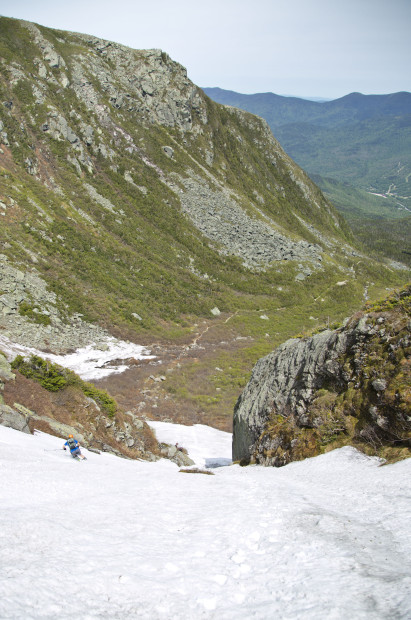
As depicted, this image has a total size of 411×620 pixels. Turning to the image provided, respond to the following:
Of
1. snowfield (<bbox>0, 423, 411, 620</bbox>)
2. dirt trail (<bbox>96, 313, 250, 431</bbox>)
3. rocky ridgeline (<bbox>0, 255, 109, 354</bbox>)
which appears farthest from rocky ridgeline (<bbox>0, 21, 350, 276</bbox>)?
snowfield (<bbox>0, 423, 411, 620</bbox>)

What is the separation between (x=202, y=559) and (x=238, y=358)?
42.7 meters

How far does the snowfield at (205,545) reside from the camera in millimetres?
5711

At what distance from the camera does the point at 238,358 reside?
49.9m

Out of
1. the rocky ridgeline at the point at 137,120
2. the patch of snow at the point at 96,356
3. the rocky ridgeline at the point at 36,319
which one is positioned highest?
the rocky ridgeline at the point at 137,120

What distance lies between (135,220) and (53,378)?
55.9 metres

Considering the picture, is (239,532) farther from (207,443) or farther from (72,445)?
Result: (207,443)

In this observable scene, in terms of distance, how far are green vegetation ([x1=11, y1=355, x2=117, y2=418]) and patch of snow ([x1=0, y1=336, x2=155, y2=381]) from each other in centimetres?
1004

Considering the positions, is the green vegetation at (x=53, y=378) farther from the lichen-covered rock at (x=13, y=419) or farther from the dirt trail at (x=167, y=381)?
the dirt trail at (x=167, y=381)

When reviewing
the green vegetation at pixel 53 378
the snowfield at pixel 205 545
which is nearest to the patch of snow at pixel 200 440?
the green vegetation at pixel 53 378

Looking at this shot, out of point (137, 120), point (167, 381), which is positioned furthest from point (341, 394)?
point (137, 120)

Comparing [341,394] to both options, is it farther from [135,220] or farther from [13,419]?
[135,220]

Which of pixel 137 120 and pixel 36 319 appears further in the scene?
pixel 137 120

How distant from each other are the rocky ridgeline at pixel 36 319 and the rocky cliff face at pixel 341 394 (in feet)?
87.4

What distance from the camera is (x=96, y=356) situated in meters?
42.4
